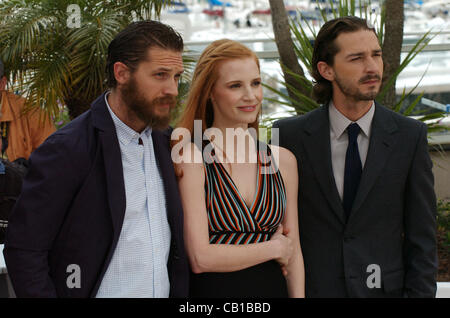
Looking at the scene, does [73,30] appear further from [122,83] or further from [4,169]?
[122,83]

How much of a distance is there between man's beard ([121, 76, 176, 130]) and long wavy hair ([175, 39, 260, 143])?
229 millimetres

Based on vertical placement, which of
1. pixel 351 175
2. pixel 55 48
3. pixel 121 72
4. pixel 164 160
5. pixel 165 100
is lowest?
pixel 351 175

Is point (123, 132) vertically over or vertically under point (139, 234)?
over

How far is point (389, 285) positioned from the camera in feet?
7.32

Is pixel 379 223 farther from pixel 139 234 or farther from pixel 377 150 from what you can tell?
pixel 139 234

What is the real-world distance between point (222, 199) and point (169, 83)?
49 cm

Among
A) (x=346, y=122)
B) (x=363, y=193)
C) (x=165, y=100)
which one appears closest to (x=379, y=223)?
(x=363, y=193)

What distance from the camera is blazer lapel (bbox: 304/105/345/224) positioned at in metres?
2.25

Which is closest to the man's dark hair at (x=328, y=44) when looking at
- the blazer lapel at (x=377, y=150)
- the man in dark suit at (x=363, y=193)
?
the man in dark suit at (x=363, y=193)

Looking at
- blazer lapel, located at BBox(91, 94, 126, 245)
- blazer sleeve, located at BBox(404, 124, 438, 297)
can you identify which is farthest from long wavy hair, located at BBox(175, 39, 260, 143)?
blazer sleeve, located at BBox(404, 124, 438, 297)

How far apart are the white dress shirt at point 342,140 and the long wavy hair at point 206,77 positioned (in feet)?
1.50

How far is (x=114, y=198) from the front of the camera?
1.87 metres

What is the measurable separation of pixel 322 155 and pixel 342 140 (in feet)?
0.37
